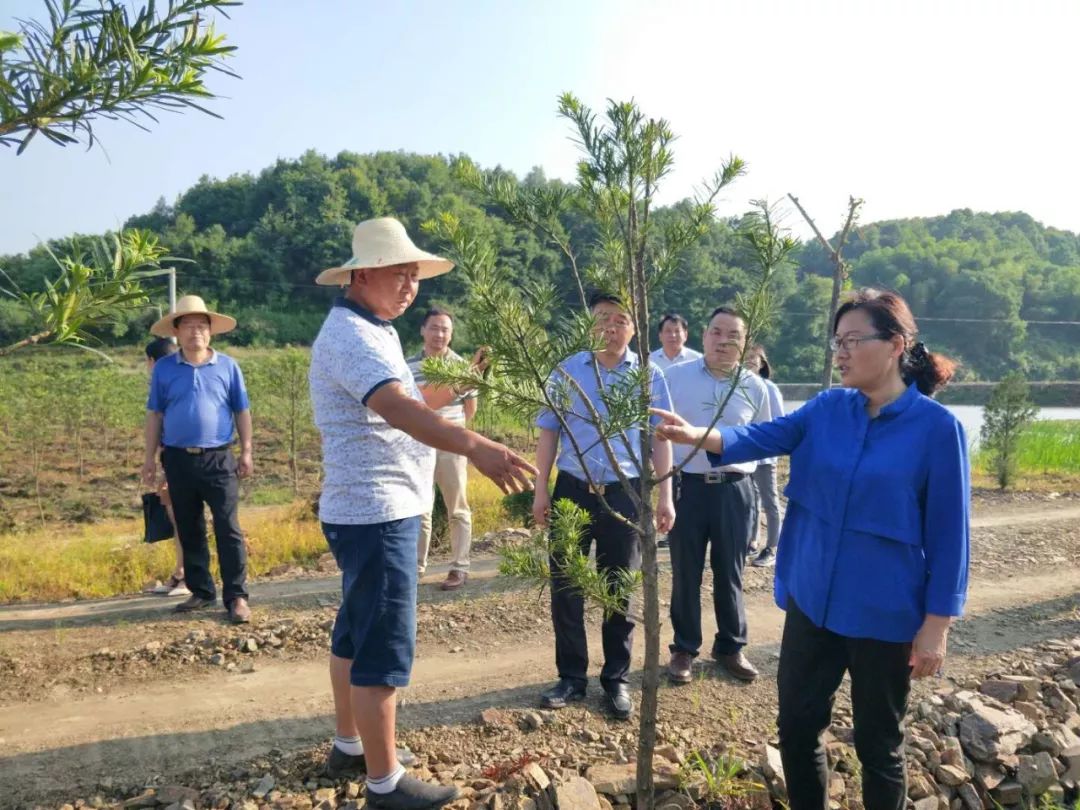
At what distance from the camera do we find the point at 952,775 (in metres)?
3.01

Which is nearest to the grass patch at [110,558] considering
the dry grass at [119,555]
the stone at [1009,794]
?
the dry grass at [119,555]

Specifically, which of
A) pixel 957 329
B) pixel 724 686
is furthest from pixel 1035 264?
pixel 724 686

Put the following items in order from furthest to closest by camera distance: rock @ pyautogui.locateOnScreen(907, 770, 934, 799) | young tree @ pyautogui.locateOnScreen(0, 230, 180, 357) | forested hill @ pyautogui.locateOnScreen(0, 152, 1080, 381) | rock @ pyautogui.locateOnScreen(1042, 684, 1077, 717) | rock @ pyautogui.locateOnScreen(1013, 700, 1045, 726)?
forested hill @ pyautogui.locateOnScreen(0, 152, 1080, 381) < rock @ pyautogui.locateOnScreen(1042, 684, 1077, 717) < rock @ pyautogui.locateOnScreen(1013, 700, 1045, 726) < rock @ pyautogui.locateOnScreen(907, 770, 934, 799) < young tree @ pyautogui.locateOnScreen(0, 230, 180, 357)

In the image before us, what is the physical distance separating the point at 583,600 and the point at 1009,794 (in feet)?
6.13

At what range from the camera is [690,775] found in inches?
110

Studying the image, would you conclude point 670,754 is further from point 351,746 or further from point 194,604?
point 194,604

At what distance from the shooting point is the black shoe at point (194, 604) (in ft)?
16.0

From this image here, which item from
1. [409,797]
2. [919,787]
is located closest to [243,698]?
[409,797]

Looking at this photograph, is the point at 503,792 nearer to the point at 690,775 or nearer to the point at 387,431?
the point at 690,775

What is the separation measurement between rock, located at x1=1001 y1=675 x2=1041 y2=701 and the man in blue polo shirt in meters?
1.91

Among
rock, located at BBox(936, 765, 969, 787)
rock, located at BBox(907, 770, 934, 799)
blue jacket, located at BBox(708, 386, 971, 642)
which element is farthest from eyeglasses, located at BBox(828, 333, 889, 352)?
rock, located at BBox(936, 765, 969, 787)

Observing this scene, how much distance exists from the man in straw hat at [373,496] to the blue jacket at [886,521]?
1255 mm

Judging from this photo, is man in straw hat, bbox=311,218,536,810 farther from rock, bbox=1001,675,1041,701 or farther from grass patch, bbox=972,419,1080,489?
grass patch, bbox=972,419,1080,489

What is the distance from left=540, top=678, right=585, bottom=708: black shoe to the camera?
351 cm
